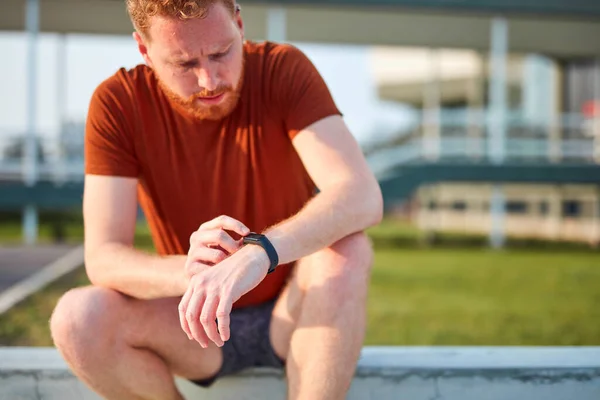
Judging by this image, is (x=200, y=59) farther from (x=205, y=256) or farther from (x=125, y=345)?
(x=125, y=345)

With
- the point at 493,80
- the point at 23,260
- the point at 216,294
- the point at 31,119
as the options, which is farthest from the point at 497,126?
the point at 216,294

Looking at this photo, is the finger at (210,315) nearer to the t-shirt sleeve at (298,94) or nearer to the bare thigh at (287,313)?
the bare thigh at (287,313)

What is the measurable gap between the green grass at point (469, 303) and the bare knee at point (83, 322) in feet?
9.10

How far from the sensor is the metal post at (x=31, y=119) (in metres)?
12.1

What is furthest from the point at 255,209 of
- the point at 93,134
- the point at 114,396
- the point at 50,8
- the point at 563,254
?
the point at 50,8

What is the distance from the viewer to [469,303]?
6.37 meters

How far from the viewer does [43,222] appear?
20.1 meters

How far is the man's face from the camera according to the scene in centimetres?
171

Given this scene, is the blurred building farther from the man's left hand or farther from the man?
the man's left hand

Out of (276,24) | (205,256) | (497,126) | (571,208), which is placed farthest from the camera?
(571,208)

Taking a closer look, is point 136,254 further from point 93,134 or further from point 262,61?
point 262,61

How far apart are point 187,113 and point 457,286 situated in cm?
608

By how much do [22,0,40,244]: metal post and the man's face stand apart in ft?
35.8

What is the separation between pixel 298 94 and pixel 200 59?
0.93 ft
